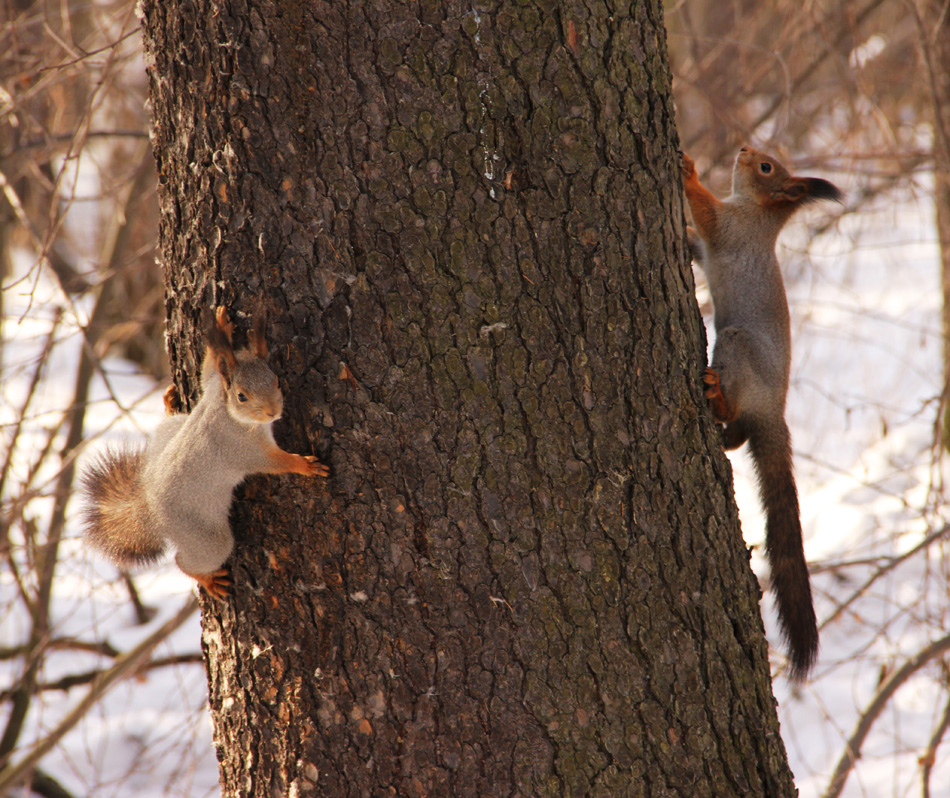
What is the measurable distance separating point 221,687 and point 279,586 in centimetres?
31

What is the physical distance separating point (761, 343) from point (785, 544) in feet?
1.88

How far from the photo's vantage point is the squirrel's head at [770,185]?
2.87 m

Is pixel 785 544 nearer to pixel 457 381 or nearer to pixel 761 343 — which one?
pixel 761 343

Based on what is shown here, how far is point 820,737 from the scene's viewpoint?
441 centimetres

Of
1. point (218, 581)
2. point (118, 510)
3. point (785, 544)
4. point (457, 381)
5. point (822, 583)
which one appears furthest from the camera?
point (822, 583)

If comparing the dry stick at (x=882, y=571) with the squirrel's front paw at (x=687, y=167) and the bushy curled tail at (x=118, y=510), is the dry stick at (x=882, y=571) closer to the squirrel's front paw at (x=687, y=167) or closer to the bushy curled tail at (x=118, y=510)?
the squirrel's front paw at (x=687, y=167)

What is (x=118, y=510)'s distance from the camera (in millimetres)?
2072

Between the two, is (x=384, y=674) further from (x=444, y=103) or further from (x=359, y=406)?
(x=444, y=103)

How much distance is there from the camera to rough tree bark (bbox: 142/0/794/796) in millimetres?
1488

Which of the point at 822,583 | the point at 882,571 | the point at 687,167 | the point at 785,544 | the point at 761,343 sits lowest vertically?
the point at 785,544

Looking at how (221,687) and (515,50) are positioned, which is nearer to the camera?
(515,50)

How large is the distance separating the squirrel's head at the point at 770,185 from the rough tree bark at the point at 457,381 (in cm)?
136

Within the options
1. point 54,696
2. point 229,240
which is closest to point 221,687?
point 229,240

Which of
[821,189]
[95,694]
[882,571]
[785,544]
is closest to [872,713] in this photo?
[882,571]
